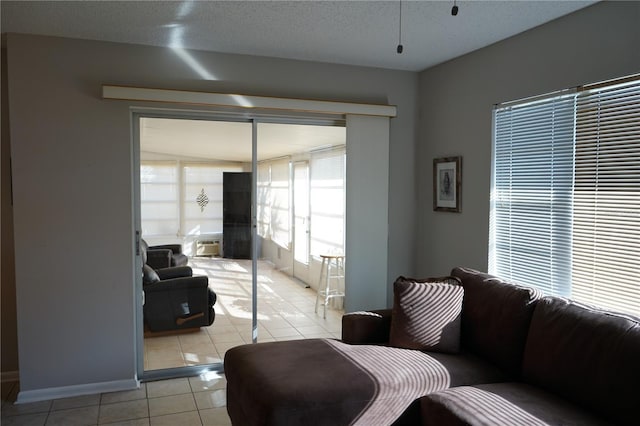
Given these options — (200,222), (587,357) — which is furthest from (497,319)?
(200,222)

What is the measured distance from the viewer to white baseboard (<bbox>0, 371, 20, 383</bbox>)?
3956 millimetres

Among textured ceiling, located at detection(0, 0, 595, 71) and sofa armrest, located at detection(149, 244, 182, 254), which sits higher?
textured ceiling, located at detection(0, 0, 595, 71)

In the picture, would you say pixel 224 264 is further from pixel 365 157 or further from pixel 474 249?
pixel 474 249

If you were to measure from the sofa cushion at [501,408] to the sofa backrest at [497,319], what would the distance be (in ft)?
0.88

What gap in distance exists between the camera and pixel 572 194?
10.1 feet

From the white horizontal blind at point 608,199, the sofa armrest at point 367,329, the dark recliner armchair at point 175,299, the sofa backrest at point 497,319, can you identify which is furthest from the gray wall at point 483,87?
the dark recliner armchair at point 175,299

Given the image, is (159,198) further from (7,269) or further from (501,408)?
(501,408)

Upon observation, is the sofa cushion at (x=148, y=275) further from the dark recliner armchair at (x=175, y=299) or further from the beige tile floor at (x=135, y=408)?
the beige tile floor at (x=135, y=408)

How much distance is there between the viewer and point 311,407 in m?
2.41

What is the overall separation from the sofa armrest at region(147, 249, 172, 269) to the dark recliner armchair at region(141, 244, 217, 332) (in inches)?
1.1

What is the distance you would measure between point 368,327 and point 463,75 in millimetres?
2183

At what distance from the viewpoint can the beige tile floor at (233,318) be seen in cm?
413

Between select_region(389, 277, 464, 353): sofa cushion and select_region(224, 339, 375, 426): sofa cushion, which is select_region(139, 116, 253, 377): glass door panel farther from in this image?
select_region(389, 277, 464, 353): sofa cushion

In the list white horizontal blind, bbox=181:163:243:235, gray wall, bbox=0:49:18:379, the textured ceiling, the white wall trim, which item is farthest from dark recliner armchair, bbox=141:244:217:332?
the textured ceiling
